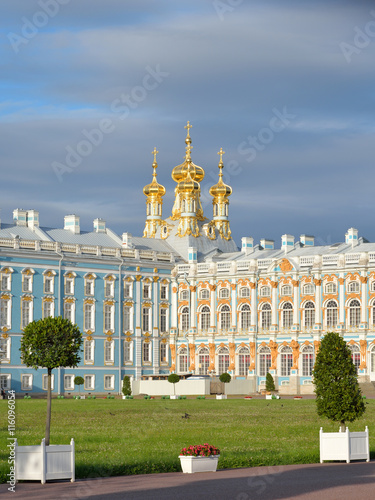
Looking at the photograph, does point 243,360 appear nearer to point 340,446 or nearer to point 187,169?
point 187,169

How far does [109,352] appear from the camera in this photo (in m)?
89.4

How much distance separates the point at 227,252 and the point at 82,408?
164ft

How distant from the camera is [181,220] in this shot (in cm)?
10219

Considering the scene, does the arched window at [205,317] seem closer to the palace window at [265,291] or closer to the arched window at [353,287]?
the palace window at [265,291]

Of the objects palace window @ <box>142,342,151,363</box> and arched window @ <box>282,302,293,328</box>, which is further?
palace window @ <box>142,342,151,363</box>

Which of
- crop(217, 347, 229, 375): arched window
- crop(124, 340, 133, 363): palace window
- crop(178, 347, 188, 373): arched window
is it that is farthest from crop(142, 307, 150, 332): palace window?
crop(217, 347, 229, 375): arched window

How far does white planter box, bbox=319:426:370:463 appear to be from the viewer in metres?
28.3

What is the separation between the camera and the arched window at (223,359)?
91250 mm

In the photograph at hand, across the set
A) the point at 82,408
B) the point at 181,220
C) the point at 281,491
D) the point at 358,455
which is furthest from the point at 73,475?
the point at 181,220

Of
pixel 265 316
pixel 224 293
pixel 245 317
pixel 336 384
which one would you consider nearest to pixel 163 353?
pixel 224 293

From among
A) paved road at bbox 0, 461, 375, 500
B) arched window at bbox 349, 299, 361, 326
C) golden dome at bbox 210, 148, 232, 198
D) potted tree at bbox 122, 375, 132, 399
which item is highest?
golden dome at bbox 210, 148, 232, 198

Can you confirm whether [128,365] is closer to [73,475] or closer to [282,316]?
[282,316]

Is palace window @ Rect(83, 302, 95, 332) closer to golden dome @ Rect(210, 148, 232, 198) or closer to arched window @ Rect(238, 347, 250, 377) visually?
arched window @ Rect(238, 347, 250, 377)

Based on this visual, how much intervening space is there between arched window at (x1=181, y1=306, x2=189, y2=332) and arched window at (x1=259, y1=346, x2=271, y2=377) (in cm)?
772
